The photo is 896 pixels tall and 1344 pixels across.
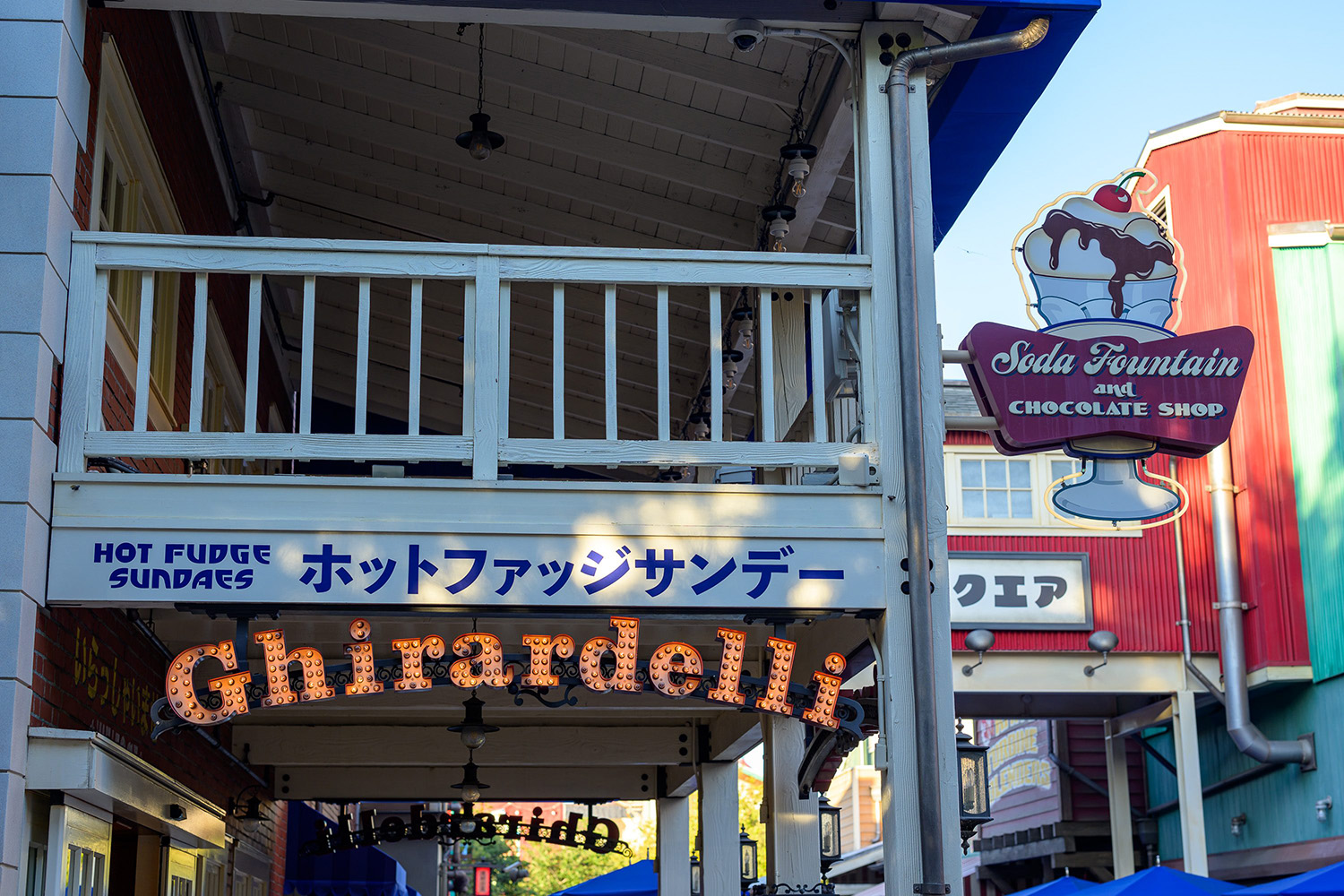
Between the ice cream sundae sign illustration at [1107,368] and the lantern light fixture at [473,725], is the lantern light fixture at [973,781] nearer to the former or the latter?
the ice cream sundae sign illustration at [1107,368]

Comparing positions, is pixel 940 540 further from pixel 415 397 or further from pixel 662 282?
pixel 415 397

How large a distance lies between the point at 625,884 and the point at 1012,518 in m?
6.71

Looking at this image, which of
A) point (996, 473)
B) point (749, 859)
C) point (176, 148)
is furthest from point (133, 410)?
point (749, 859)

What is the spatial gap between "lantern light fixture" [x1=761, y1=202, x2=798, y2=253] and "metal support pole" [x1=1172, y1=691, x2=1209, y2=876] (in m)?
11.3

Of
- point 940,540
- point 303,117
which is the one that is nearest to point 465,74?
point 303,117

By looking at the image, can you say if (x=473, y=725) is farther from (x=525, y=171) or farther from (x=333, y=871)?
(x=333, y=871)

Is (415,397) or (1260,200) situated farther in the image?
(1260,200)

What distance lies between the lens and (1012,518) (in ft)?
63.4

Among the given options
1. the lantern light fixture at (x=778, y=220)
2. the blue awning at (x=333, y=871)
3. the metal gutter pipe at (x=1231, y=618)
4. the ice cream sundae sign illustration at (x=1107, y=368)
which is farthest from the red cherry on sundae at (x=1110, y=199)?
the blue awning at (x=333, y=871)

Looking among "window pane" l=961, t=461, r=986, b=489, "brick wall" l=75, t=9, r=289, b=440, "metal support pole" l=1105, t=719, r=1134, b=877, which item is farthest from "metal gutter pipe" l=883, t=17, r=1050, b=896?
"metal support pole" l=1105, t=719, r=1134, b=877

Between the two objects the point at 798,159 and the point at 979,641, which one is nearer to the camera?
the point at 798,159

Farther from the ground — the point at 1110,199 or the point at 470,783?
the point at 1110,199

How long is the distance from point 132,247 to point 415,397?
1.43 metres

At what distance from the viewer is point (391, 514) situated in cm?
646
